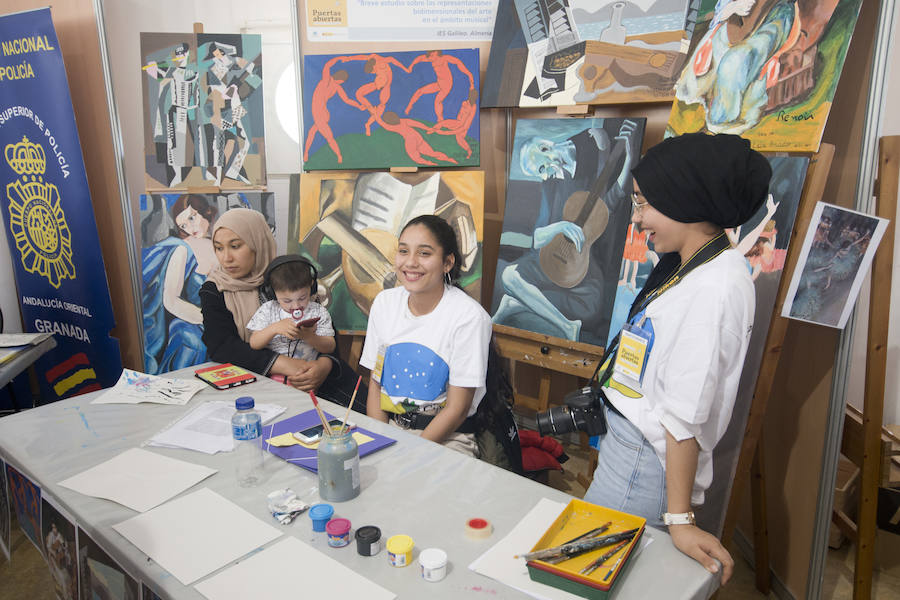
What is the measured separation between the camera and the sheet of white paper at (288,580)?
1019 mm

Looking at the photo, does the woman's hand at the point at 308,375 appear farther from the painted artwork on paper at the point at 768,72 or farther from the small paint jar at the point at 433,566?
the painted artwork on paper at the point at 768,72

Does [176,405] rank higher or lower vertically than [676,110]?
lower

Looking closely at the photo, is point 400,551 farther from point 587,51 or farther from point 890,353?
point 890,353

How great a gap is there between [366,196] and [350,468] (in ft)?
6.34

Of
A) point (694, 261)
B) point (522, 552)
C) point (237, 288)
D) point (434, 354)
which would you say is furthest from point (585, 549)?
point (237, 288)

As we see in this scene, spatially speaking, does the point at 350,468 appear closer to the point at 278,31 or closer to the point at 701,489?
the point at 701,489

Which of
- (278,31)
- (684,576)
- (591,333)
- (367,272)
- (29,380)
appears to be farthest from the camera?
(29,380)

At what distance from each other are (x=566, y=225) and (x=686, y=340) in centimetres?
151

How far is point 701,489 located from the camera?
53.4 inches

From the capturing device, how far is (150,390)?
1.93 m

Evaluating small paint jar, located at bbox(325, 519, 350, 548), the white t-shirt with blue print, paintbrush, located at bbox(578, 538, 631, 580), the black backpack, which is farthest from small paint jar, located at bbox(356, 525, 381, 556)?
the black backpack

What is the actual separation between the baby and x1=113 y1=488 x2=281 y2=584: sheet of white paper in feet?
3.91

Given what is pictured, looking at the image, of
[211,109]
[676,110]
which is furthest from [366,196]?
[676,110]

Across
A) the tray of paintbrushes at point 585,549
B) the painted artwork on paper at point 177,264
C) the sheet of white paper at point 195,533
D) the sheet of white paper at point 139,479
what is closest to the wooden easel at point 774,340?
the tray of paintbrushes at point 585,549
